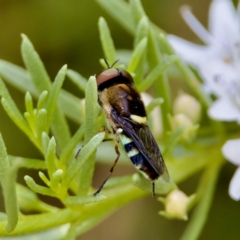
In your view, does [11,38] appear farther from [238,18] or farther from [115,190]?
[115,190]

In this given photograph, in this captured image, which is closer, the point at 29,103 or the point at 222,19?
the point at 29,103

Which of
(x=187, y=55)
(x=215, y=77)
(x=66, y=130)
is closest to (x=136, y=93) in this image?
(x=66, y=130)

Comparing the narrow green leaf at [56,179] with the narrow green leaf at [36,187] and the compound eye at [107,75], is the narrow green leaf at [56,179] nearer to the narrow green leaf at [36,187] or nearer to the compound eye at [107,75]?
the narrow green leaf at [36,187]

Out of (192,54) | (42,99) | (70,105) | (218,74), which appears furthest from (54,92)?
(192,54)

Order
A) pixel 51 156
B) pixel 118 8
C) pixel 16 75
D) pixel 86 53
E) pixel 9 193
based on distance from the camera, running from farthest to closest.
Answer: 1. pixel 86 53
2. pixel 118 8
3. pixel 16 75
4. pixel 51 156
5. pixel 9 193

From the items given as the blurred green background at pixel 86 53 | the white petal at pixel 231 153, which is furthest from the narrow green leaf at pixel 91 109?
the blurred green background at pixel 86 53

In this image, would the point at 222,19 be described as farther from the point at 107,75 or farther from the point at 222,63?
the point at 107,75
